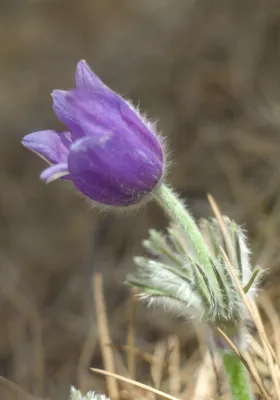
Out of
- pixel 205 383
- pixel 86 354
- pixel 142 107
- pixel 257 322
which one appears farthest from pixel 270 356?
pixel 142 107

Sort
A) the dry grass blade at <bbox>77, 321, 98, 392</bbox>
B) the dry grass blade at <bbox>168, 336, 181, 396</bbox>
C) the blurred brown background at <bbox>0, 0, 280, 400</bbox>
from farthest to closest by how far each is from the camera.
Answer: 1. the blurred brown background at <bbox>0, 0, 280, 400</bbox>
2. the dry grass blade at <bbox>77, 321, 98, 392</bbox>
3. the dry grass blade at <bbox>168, 336, 181, 396</bbox>

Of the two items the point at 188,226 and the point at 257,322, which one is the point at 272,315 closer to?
the point at 257,322

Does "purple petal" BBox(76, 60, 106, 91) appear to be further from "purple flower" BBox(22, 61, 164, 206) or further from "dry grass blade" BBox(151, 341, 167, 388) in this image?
"dry grass blade" BBox(151, 341, 167, 388)

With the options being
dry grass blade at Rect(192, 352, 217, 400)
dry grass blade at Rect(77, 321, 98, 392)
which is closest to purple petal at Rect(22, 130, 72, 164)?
dry grass blade at Rect(192, 352, 217, 400)

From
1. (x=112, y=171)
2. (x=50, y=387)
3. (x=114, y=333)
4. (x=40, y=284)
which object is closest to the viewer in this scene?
(x=112, y=171)

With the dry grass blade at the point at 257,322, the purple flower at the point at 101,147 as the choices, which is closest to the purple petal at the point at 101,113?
the purple flower at the point at 101,147

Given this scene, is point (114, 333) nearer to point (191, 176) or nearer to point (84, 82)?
point (191, 176)

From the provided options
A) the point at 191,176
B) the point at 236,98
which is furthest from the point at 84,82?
the point at 236,98
